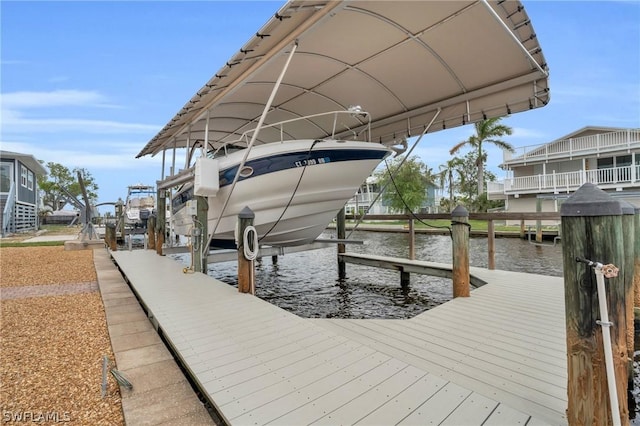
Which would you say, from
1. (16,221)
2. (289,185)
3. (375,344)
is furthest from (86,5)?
(16,221)

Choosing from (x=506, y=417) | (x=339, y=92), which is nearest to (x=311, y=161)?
(x=339, y=92)

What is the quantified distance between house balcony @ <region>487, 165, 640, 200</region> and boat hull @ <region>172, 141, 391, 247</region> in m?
20.1

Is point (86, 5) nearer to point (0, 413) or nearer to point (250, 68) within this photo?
point (250, 68)

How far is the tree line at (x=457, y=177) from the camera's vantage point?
2933cm

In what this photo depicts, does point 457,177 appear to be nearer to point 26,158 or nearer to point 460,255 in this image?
point 460,255

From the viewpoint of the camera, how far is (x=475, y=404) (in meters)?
1.86

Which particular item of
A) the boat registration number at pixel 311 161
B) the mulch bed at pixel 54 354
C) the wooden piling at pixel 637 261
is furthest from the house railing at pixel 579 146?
the mulch bed at pixel 54 354

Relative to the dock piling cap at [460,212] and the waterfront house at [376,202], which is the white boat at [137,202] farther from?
the dock piling cap at [460,212]

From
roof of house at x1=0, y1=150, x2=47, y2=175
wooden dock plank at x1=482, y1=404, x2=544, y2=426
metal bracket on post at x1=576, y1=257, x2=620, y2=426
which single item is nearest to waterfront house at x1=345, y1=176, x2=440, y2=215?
roof of house at x1=0, y1=150, x2=47, y2=175

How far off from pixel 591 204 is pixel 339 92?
5157 mm

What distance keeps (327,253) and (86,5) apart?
10601 mm

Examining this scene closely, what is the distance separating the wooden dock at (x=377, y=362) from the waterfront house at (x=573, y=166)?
1810 centimetres

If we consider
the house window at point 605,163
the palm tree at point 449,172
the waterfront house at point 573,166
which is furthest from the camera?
the palm tree at point 449,172

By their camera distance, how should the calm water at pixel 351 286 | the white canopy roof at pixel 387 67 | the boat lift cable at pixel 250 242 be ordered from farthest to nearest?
the calm water at pixel 351 286 → the boat lift cable at pixel 250 242 → the white canopy roof at pixel 387 67
